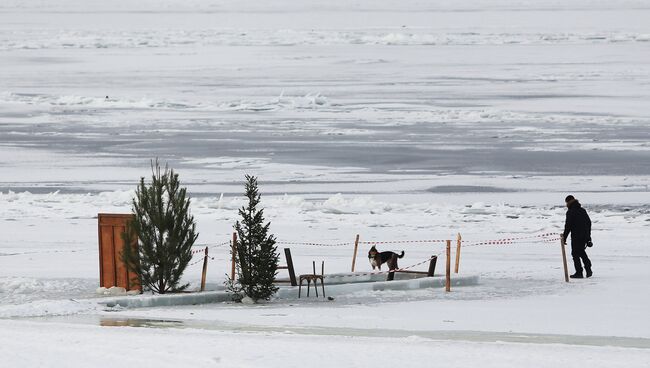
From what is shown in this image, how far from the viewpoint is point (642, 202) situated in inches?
896

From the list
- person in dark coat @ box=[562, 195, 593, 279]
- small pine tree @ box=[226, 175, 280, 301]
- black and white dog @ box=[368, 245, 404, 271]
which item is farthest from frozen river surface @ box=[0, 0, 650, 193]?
small pine tree @ box=[226, 175, 280, 301]

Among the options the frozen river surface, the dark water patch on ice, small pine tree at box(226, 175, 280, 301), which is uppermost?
the frozen river surface

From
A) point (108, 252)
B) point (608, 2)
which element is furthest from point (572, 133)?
point (608, 2)

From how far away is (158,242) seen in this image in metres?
14.9

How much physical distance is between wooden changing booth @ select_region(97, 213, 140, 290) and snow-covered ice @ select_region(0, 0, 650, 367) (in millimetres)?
419

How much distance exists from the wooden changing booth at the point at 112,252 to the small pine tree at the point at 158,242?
251 millimetres

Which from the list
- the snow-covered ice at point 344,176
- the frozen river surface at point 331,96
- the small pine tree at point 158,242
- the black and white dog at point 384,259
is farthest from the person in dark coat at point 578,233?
the frozen river surface at point 331,96

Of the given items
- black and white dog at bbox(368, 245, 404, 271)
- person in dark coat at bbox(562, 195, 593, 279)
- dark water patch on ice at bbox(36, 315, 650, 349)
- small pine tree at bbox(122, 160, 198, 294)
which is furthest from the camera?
person in dark coat at bbox(562, 195, 593, 279)

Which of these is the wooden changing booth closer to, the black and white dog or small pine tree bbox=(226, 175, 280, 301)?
small pine tree bbox=(226, 175, 280, 301)

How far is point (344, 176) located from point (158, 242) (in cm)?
1236

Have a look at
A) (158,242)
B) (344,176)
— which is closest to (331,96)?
(344,176)

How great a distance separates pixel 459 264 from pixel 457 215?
14.4ft

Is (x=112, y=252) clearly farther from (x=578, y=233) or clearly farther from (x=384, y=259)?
(x=578, y=233)

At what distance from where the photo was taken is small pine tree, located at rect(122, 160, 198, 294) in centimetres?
1480
